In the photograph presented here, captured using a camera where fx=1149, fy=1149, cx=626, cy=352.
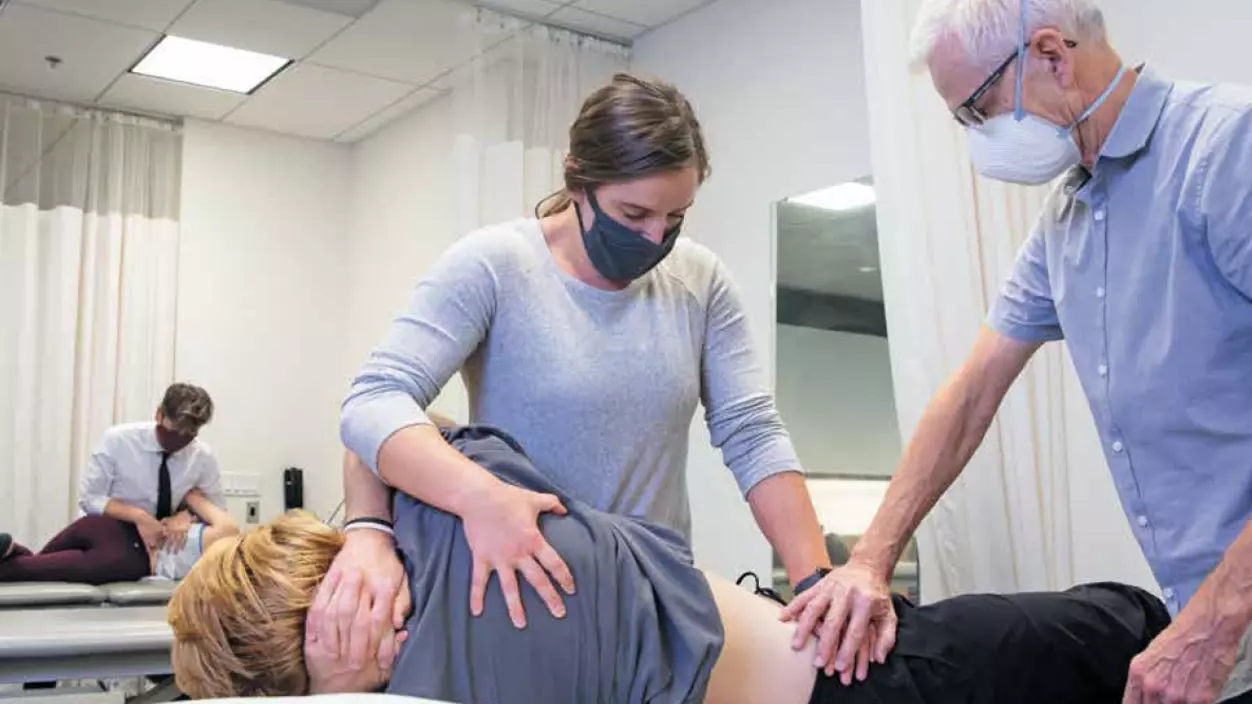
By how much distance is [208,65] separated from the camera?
459 centimetres

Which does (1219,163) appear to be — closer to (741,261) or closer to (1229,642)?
(1229,642)

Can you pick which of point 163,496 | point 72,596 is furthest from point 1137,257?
point 163,496

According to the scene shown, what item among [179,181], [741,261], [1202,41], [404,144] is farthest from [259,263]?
[1202,41]

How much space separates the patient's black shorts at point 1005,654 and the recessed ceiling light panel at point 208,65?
3.87m

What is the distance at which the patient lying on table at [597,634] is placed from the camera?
114 cm

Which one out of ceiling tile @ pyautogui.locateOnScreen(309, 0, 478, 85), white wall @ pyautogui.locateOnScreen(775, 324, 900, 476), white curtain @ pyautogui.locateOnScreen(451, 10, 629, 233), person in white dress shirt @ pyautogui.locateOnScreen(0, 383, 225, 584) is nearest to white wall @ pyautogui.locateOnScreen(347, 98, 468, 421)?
ceiling tile @ pyautogui.locateOnScreen(309, 0, 478, 85)

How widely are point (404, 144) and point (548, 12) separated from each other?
1.44 meters

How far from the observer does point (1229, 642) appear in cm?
107

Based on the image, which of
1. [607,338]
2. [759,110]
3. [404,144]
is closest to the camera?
[607,338]

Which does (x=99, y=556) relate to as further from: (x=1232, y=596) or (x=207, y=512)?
(x=1232, y=596)

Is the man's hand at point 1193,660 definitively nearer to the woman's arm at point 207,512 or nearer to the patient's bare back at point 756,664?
the patient's bare back at point 756,664

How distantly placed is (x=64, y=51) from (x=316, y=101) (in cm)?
101

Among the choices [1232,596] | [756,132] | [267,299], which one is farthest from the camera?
Answer: [267,299]

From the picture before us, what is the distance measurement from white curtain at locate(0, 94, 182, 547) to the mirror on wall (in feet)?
9.98
